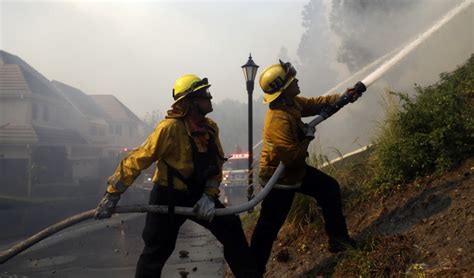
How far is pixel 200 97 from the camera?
3438mm

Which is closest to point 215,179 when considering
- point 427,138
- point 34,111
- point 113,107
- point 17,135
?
point 427,138

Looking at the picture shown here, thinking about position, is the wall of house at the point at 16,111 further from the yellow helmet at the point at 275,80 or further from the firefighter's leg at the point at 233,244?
the firefighter's leg at the point at 233,244

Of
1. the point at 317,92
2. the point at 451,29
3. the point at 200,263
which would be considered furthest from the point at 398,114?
the point at 317,92

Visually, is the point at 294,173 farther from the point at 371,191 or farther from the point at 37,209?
the point at 37,209

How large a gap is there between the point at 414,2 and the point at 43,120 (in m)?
21.8

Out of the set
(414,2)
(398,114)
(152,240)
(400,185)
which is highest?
(414,2)

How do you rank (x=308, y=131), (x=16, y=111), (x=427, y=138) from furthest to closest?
(x=16, y=111)
(x=427, y=138)
(x=308, y=131)

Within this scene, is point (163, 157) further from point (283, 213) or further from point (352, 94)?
point (352, 94)

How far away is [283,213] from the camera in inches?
149

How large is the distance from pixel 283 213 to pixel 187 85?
1399 mm

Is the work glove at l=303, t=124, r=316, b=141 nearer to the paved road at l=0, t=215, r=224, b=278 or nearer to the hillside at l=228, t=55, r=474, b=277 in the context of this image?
the hillside at l=228, t=55, r=474, b=277

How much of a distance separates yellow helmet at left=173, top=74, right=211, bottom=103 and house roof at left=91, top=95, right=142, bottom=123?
38.5 m

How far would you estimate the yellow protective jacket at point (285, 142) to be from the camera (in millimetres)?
3498

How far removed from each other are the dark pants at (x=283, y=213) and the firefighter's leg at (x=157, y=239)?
77cm
